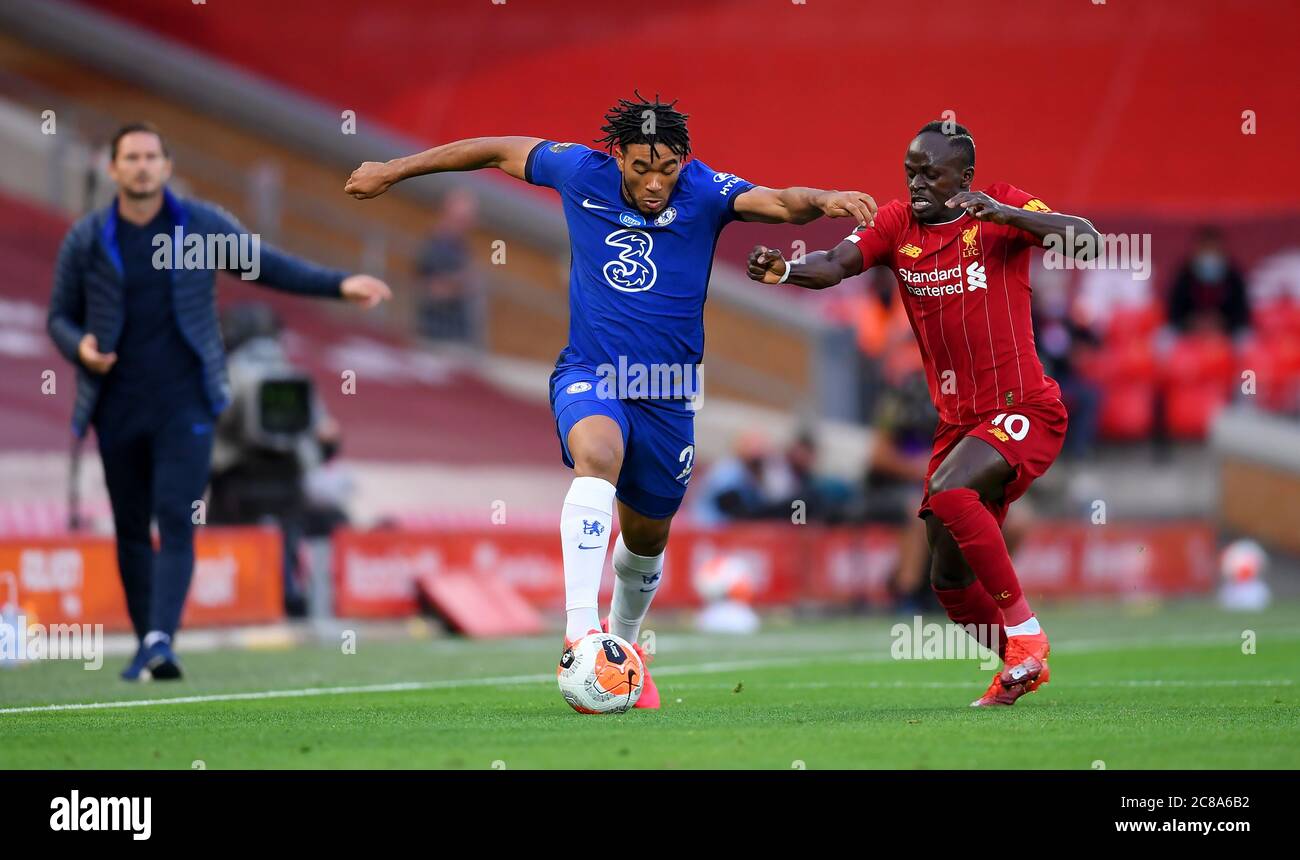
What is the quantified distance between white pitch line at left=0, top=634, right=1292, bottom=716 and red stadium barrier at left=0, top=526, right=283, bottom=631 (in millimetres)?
4291

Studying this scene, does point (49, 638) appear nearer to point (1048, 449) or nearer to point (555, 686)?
point (555, 686)

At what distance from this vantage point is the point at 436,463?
20.0 metres

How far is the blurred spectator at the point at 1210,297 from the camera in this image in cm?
2272

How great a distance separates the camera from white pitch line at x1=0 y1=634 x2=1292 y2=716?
7.81m

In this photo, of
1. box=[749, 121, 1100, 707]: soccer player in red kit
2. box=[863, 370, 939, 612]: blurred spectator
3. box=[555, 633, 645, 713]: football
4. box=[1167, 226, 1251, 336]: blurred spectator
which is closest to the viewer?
box=[555, 633, 645, 713]: football

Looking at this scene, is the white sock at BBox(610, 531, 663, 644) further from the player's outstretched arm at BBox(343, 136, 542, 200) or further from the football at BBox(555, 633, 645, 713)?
the player's outstretched arm at BBox(343, 136, 542, 200)

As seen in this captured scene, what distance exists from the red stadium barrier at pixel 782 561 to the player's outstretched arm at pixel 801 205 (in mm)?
8163

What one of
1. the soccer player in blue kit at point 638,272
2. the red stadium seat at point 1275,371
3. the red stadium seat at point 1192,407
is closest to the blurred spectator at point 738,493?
the red stadium seat at point 1192,407

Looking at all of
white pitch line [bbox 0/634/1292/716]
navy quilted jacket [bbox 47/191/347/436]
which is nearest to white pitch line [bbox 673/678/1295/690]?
A: white pitch line [bbox 0/634/1292/716]

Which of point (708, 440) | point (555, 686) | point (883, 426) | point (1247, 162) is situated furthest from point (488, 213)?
point (555, 686)

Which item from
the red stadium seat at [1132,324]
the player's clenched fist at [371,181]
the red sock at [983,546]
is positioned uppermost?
the red stadium seat at [1132,324]

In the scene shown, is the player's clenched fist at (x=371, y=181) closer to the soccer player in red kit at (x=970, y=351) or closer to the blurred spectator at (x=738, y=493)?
the soccer player in red kit at (x=970, y=351)
